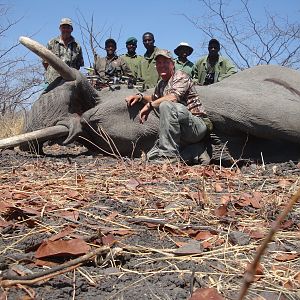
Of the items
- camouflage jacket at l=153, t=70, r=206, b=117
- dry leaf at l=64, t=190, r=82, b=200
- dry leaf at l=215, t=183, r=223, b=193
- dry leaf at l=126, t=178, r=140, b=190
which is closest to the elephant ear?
camouflage jacket at l=153, t=70, r=206, b=117

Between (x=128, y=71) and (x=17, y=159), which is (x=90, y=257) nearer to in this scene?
(x=17, y=159)

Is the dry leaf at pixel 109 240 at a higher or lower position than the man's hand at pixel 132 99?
lower

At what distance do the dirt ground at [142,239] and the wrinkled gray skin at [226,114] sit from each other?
5.71ft

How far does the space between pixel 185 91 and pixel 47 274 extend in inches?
152

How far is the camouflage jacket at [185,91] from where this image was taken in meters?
5.16

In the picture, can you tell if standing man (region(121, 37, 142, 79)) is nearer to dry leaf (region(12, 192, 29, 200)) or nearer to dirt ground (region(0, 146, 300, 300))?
dirt ground (region(0, 146, 300, 300))

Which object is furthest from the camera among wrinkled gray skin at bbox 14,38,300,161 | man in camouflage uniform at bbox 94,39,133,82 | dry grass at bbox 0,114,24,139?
dry grass at bbox 0,114,24,139

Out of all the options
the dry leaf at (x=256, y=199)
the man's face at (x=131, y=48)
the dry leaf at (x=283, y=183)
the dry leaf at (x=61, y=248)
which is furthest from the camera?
the man's face at (x=131, y=48)

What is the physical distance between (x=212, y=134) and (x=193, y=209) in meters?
2.91

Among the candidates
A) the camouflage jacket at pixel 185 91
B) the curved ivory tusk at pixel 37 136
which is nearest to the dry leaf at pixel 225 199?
the camouflage jacket at pixel 185 91

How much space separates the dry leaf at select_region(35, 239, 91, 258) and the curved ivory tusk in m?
3.99

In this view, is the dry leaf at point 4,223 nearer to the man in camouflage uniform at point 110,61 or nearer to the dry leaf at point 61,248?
the dry leaf at point 61,248

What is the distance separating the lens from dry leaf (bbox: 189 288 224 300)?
1409 mm

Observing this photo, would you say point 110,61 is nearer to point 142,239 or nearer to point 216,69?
point 216,69
